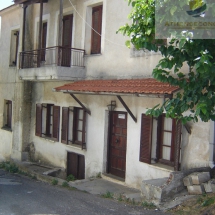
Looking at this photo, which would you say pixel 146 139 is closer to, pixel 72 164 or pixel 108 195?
pixel 108 195

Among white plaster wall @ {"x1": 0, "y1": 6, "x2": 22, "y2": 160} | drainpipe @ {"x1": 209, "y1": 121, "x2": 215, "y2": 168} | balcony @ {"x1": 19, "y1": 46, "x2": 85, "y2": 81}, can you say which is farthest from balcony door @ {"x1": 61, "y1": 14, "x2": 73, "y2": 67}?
drainpipe @ {"x1": 209, "y1": 121, "x2": 215, "y2": 168}

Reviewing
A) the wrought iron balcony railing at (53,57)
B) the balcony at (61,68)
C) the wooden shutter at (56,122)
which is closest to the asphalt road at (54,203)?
the wooden shutter at (56,122)

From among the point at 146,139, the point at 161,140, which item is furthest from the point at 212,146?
the point at 146,139

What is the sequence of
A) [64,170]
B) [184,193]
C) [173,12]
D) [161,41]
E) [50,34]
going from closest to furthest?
1. [173,12]
2. [161,41]
3. [184,193]
4. [64,170]
5. [50,34]

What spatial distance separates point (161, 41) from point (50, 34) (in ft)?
26.0

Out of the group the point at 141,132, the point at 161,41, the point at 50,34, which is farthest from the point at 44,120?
the point at 161,41

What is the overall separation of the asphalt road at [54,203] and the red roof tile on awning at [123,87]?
102 inches

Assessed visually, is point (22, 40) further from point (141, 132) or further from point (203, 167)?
point (203, 167)

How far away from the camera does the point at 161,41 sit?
6512 mm

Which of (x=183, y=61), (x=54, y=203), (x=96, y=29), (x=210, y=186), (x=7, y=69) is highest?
(x=96, y=29)

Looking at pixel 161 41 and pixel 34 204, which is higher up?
pixel 161 41

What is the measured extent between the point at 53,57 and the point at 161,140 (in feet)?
18.7

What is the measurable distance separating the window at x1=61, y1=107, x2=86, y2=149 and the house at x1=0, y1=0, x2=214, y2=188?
1.3 inches

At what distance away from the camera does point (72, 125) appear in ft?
40.9
